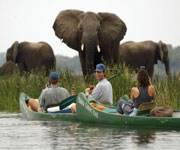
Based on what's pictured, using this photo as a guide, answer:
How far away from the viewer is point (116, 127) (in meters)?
16.2

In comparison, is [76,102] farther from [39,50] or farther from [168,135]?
[39,50]

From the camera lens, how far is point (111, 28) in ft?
99.0

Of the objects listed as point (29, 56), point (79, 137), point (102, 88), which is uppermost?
point (29, 56)

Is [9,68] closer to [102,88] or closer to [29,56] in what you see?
[29,56]

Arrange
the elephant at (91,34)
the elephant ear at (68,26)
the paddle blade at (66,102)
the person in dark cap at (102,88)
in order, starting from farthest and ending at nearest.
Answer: the elephant ear at (68,26) → the elephant at (91,34) → the paddle blade at (66,102) → the person in dark cap at (102,88)

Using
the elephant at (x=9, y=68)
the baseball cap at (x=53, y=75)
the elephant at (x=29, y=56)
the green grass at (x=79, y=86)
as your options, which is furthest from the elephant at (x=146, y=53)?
the baseball cap at (x=53, y=75)

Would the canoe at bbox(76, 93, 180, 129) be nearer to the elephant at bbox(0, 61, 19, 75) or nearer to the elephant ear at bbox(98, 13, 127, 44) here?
the elephant ear at bbox(98, 13, 127, 44)

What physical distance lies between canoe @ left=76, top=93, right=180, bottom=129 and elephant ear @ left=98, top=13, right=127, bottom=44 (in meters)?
12.7

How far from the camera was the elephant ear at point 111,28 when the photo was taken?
30.0m

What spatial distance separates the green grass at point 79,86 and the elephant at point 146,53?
1765 centimetres

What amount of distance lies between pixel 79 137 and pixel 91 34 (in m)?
14.6

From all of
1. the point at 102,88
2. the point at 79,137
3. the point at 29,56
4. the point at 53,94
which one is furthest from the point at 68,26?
the point at 79,137

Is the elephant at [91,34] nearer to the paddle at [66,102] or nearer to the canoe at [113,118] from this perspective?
the paddle at [66,102]

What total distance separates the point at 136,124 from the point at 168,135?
1242 millimetres
